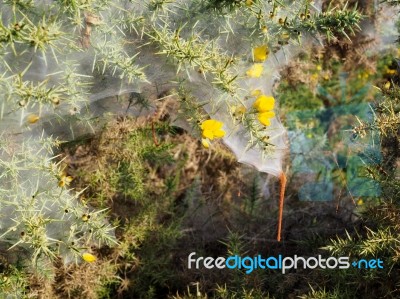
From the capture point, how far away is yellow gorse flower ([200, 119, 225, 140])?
8.50ft

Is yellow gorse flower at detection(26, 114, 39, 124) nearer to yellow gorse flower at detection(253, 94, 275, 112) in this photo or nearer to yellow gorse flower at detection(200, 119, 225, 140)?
yellow gorse flower at detection(200, 119, 225, 140)

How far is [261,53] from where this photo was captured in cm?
267

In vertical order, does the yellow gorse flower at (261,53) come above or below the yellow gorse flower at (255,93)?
above

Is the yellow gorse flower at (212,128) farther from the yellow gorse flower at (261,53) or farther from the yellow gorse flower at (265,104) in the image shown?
the yellow gorse flower at (261,53)

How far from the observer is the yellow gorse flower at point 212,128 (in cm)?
259

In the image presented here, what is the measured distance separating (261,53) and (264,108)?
1.07 ft

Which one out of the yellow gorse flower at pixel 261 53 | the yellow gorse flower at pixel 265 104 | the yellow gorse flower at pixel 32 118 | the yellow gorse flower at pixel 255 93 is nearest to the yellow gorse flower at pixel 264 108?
the yellow gorse flower at pixel 265 104

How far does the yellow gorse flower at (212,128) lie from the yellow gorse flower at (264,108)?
196 millimetres

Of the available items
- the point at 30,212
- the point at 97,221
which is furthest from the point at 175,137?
the point at 30,212

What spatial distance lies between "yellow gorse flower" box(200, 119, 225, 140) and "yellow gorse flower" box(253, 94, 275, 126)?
0.20m

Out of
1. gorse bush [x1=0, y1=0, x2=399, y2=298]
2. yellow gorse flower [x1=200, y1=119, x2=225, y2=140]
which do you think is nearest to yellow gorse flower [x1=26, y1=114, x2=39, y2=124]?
gorse bush [x1=0, y1=0, x2=399, y2=298]

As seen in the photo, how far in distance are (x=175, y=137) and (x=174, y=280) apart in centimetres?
97

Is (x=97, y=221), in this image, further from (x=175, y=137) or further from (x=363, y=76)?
(x=363, y=76)

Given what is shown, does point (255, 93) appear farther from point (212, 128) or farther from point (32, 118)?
point (32, 118)
